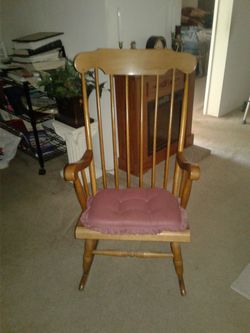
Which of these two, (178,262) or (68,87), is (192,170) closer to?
(178,262)

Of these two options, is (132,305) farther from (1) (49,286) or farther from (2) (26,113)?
(2) (26,113)

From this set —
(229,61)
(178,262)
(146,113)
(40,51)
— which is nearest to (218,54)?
(229,61)

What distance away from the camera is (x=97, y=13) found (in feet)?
5.52

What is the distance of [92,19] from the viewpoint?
1.72 meters

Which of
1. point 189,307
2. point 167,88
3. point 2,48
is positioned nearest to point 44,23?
point 2,48

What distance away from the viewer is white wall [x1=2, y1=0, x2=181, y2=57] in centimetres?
171

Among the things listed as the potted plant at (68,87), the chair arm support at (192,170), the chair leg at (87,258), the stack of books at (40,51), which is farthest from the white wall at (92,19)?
the chair leg at (87,258)

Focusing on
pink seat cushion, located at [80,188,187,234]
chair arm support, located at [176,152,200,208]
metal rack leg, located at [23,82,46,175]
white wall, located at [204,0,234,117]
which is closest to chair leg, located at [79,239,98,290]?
pink seat cushion, located at [80,188,187,234]

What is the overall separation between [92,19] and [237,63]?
2.00m

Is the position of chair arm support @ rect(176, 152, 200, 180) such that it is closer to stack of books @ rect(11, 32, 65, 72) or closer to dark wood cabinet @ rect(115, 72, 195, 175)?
dark wood cabinet @ rect(115, 72, 195, 175)

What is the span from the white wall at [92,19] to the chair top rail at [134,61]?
1.82 ft

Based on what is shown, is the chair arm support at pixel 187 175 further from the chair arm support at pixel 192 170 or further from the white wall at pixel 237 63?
the white wall at pixel 237 63

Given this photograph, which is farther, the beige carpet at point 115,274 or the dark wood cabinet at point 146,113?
the dark wood cabinet at point 146,113

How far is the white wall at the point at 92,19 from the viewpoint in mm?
1707
